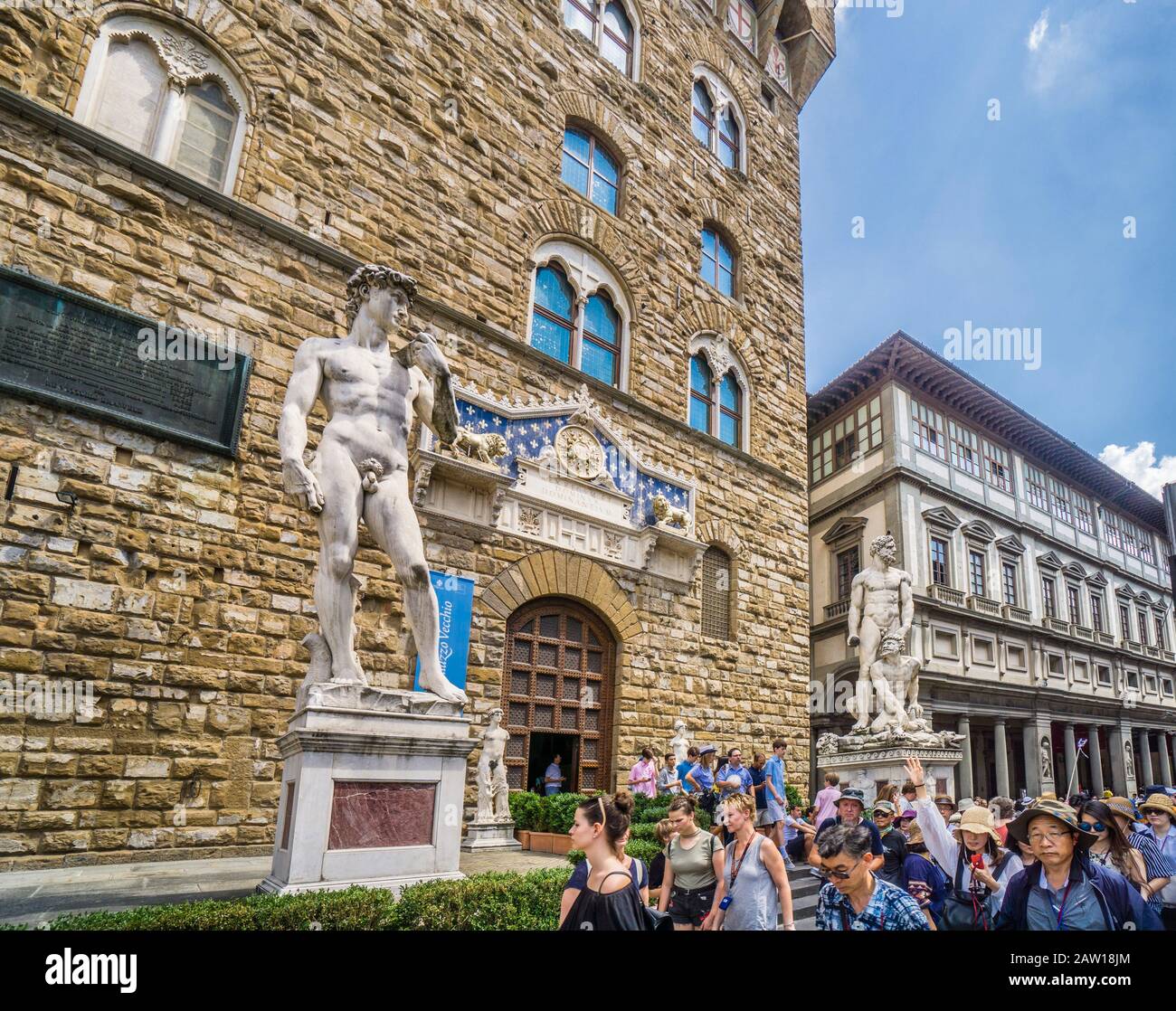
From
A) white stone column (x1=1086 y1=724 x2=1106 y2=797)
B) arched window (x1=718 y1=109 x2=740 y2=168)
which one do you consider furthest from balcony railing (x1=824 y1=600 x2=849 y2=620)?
arched window (x1=718 y1=109 x2=740 y2=168)

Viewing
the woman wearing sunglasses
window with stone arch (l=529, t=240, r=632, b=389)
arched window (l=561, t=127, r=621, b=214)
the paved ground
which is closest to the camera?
the woman wearing sunglasses

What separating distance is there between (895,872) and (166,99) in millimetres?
10687

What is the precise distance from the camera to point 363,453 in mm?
5398

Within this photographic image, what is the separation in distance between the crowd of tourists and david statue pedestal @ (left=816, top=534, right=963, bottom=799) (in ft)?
15.6

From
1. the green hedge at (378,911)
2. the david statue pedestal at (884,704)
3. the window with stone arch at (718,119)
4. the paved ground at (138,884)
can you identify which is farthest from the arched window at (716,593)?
the window with stone arch at (718,119)

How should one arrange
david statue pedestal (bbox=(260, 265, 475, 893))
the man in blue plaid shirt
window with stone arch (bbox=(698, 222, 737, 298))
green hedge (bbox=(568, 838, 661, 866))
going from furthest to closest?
1. window with stone arch (bbox=(698, 222, 737, 298))
2. green hedge (bbox=(568, 838, 661, 866))
3. david statue pedestal (bbox=(260, 265, 475, 893))
4. the man in blue plaid shirt

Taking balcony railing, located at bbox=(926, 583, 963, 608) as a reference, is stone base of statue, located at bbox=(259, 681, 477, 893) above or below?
below

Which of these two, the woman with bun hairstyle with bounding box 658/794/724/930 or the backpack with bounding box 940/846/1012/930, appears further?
the backpack with bounding box 940/846/1012/930

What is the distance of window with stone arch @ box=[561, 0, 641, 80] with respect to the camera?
45.4 feet

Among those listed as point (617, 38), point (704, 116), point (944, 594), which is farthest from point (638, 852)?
point (944, 594)

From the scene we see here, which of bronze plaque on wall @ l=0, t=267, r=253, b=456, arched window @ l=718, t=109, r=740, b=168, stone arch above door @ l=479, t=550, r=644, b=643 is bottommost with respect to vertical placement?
stone arch above door @ l=479, t=550, r=644, b=643

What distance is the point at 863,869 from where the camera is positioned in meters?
2.81

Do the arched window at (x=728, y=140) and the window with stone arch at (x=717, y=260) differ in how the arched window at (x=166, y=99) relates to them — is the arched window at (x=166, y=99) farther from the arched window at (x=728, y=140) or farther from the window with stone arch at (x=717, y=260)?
the arched window at (x=728, y=140)

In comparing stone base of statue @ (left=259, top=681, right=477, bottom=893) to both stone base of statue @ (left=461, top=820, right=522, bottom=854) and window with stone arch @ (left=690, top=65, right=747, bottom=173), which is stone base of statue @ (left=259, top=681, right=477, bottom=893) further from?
window with stone arch @ (left=690, top=65, right=747, bottom=173)
